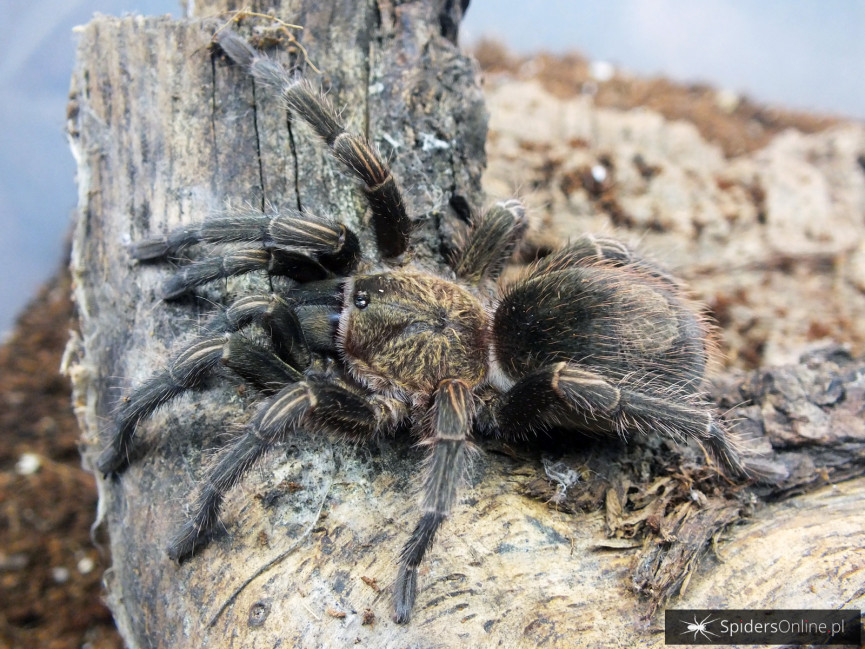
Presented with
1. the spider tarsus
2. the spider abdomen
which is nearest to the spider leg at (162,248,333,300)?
the spider abdomen

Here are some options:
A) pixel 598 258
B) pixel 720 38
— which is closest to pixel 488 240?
pixel 598 258

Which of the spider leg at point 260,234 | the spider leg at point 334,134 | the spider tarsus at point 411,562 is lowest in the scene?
the spider tarsus at point 411,562

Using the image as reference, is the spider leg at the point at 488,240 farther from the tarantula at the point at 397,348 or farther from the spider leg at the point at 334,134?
the spider leg at the point at 334,134

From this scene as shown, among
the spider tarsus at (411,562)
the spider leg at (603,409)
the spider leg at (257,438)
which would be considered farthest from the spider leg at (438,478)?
the spider leg at (257,438)

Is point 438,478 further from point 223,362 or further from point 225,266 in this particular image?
point 225,266

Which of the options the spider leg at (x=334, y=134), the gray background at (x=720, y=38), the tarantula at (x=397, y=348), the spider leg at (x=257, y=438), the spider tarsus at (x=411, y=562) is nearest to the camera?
the spider tarsus at (x=411, y=562)

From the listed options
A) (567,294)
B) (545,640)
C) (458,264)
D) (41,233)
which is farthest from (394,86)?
(41,233)
